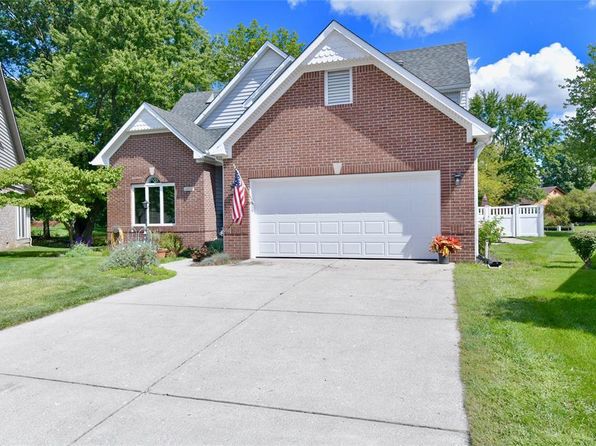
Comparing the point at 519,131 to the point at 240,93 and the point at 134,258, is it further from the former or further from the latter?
the point at 134,258

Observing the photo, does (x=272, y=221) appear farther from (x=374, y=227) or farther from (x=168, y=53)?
(x=168, y=53)

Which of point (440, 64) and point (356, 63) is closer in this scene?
point (356, 63)

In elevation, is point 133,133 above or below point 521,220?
above

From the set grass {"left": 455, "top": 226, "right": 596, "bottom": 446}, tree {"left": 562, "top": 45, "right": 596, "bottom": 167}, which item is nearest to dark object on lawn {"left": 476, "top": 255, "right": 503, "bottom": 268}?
grass {"left": 455, "top": 226, "right": 596, "bottom": 446}

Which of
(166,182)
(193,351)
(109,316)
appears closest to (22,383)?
(193,351)

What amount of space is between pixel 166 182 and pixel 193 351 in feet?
40.1

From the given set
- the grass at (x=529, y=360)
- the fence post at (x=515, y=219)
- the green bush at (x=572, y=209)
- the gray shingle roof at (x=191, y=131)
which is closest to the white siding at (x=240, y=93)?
the gray shingle roof at (x=191, y=131)

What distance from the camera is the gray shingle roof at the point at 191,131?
52.1ft

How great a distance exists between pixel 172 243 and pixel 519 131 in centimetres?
4070

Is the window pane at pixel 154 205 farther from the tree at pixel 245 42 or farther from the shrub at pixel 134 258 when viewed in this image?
the tree at pixel 245 42

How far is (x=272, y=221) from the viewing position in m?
13.5

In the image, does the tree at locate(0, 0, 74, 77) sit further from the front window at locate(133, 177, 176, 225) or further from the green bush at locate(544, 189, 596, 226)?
the green bush at locate(544, 189, 596, 226)

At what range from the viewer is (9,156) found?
20906 millimetres

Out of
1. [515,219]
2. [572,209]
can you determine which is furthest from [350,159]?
[572,209]
